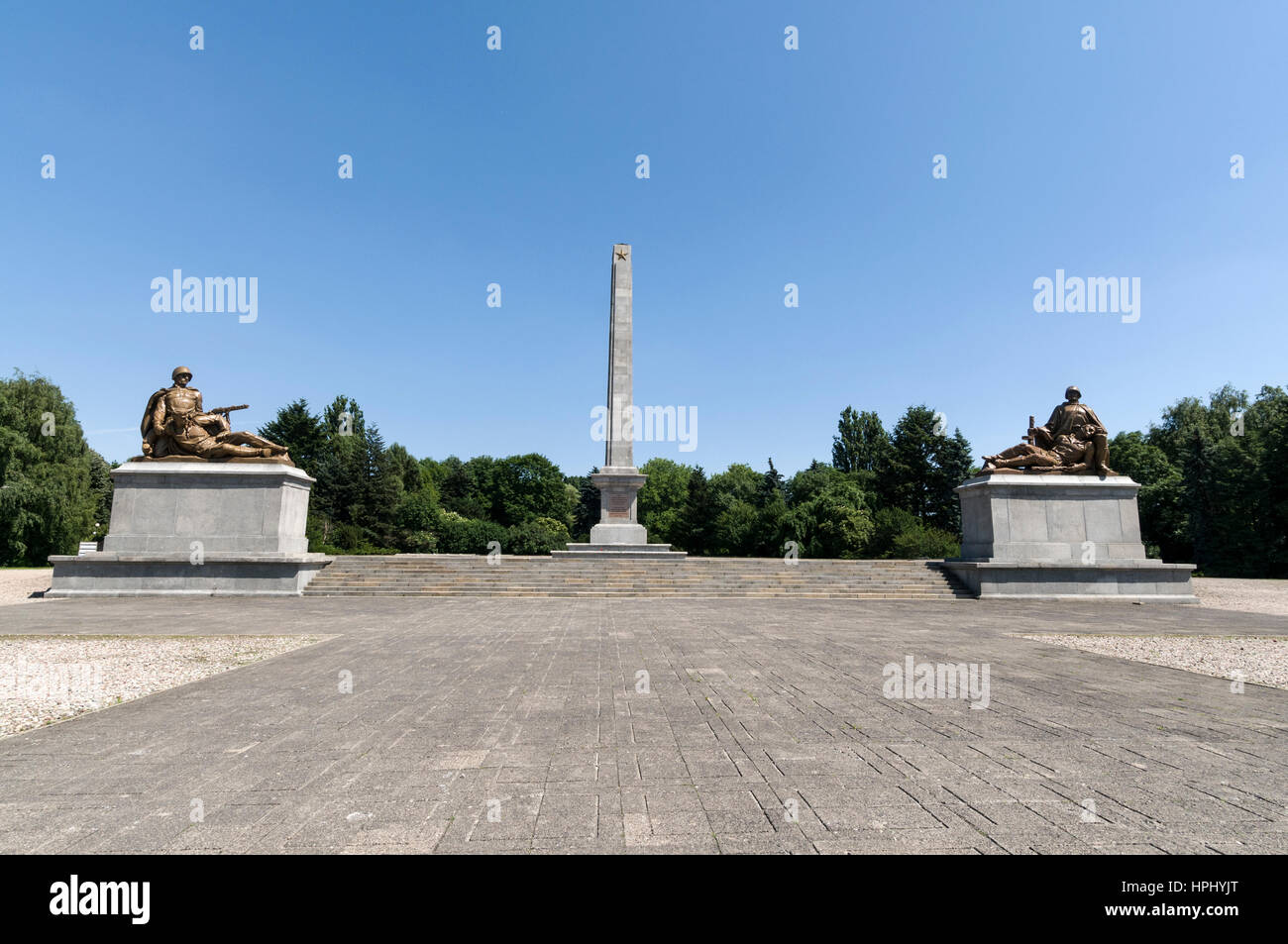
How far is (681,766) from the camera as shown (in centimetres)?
412

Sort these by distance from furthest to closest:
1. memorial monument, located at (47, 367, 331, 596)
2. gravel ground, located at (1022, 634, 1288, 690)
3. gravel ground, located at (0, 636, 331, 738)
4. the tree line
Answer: the tree line
memorial monument, located at (47, 367, 331, 596)
gravel ground, located at (1022, 634, 1288, 690)
gravel ground, located at (0, 636, 331, 738)

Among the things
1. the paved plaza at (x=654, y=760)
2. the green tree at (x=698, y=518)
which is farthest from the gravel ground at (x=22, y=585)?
the green tree at (x=698, y=518)

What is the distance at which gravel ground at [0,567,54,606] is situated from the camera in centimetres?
1620

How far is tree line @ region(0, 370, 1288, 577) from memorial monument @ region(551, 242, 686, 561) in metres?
20.0

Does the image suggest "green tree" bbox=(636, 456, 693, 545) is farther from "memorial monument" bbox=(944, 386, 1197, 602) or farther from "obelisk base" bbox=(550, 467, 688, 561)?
"memorial monument" bbox=(944, 386, 1197, 602)

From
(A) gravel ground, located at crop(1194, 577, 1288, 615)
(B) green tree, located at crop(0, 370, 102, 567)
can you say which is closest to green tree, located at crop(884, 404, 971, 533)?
(A) gravel ground, located at crop(1194, 577, 1288, 615)

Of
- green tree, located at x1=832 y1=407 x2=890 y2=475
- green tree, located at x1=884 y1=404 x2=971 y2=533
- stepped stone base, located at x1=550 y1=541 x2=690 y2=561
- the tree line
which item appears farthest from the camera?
green tree, located at x1=832 y1=407 x2=890 y2=475

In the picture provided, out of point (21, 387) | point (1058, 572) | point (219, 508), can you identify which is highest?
point (21, 387)

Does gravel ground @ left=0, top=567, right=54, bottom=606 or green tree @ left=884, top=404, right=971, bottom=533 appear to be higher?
green tree @ left=884, top=404, right=971, bottom=533

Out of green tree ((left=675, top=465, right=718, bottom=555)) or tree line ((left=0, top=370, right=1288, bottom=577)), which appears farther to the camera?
green tree ((left=675, top=465, right=718, bottom=555))

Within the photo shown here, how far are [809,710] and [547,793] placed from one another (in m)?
2.91

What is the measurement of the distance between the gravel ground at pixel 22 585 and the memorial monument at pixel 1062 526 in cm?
2621
